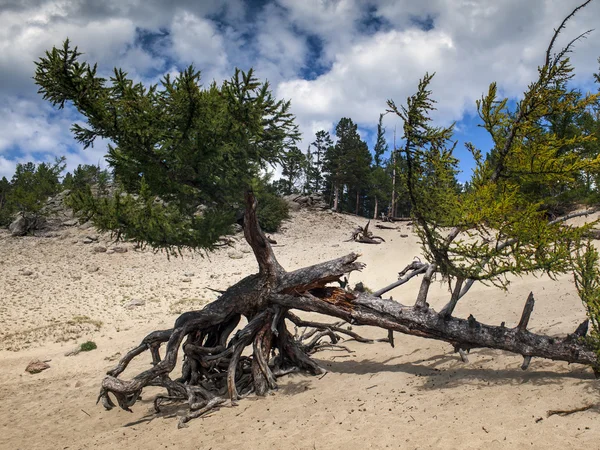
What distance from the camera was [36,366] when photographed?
1352 centimetres

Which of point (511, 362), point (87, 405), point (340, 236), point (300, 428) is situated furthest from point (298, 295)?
point (340, 236)

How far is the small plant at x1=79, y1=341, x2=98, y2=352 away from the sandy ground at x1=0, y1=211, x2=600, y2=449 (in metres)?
0.28

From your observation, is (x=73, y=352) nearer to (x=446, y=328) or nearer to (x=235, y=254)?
(x=446, y=328)

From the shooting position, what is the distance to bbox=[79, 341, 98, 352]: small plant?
49.6 feet

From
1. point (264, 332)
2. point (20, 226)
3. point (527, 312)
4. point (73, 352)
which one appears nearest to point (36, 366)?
point (73, 352)

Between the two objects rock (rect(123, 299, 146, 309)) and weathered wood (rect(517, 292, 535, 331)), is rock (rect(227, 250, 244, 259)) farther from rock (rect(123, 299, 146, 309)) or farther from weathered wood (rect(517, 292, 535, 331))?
weathered wood (rect(517, 292, 535, 331))

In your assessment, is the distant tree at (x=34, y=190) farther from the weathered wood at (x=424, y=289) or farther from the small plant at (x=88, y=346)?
the weathered wood at (x=424, y=289)

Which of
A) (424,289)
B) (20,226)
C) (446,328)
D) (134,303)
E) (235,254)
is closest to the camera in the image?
(446,328)

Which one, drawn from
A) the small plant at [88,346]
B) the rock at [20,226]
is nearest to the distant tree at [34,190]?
the rock at [20,226]

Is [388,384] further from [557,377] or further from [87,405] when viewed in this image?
[87,405]

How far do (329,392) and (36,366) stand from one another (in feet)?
36.7

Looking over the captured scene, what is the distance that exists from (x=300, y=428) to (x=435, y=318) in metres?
3.73

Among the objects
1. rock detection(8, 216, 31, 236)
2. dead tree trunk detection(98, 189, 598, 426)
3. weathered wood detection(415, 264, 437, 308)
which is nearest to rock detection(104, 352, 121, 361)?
dead tree trunk detection(98, 189, 598, 426)

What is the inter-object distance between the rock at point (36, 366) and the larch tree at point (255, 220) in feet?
20.9
